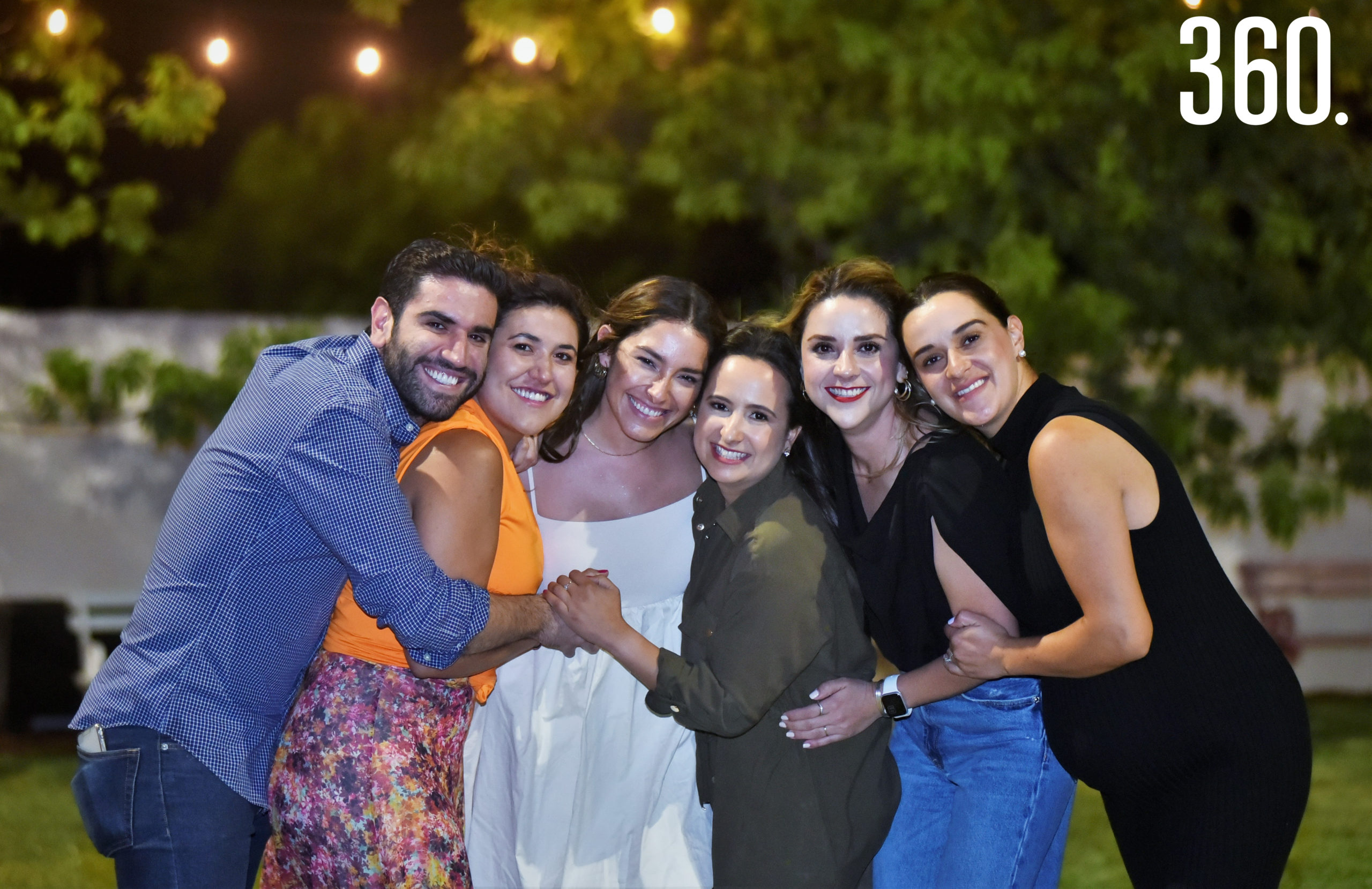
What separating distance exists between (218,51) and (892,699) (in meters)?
7.66

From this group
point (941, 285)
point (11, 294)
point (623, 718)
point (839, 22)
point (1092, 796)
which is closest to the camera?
point (941, 285)

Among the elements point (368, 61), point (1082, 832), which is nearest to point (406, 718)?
point (1082, 832)

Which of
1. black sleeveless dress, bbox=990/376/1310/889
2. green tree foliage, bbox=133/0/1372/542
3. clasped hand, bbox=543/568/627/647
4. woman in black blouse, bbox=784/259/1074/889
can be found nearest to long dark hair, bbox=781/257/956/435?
woman in black blouse, bbox=784/259/1074/889

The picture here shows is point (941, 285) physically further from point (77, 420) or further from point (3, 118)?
point (77, 420)

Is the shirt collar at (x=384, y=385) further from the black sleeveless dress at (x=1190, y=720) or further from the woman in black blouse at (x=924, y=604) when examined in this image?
the black sleeveless dress at (x=1190, y=720)

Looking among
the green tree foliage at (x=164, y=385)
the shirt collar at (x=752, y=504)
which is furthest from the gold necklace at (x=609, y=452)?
the green tree foliage at (x=164, y=385)

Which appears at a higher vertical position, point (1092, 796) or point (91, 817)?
point (91, 817)

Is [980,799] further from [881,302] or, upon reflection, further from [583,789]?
[881,302]

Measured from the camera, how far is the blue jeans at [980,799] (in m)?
2.87

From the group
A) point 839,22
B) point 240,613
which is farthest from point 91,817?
point 839,22

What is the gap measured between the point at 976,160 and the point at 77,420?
6546 mm

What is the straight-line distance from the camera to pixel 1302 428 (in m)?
10.3

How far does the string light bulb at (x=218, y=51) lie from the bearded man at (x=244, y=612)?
7059 mm

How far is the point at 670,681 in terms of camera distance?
288 cm
